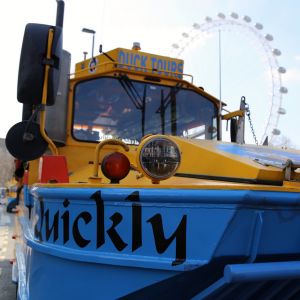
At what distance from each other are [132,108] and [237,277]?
2358mm

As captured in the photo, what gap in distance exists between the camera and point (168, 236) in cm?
175

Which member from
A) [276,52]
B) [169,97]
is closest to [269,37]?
[276,52]

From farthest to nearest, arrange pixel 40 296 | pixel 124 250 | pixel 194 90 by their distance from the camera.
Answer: pixel 194 90
pixel 40 296
pixel 124 250

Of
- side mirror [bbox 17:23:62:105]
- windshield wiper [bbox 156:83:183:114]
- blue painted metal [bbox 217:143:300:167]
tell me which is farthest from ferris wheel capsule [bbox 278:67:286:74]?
side mirror [bbox 17:23:62:105]

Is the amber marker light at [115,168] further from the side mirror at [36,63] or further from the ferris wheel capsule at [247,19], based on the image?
the ferris wheel capsule at [247,19]

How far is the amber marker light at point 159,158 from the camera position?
6.41ft

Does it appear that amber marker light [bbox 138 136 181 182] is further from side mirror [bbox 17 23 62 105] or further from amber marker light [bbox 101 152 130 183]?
side mirror [bbox 17 23 62 105]

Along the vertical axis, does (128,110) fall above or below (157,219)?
above

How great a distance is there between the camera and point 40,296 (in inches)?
92.0

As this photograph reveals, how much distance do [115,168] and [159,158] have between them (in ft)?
0.97

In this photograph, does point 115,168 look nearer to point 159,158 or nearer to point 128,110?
point 159,158

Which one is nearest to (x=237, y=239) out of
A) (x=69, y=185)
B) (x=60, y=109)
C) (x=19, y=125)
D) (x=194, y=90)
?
(x=69, y=185)

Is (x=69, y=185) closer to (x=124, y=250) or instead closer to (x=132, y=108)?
(x=124, y=250)

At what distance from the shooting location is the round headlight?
6.41ft
